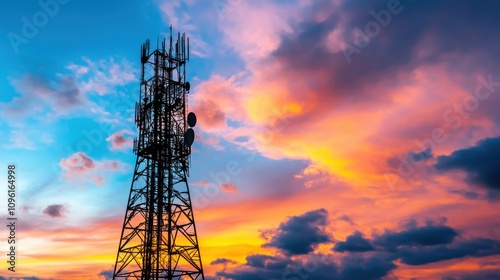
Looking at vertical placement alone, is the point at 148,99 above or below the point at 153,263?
above

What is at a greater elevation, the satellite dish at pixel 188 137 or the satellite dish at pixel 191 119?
the satellite dish at pixel 191 119

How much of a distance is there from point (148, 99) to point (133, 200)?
1178 cm

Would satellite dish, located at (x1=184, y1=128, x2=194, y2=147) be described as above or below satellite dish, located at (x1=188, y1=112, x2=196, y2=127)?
below

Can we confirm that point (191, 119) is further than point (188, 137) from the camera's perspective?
Yes

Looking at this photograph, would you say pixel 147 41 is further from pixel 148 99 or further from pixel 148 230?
pixel 148 230

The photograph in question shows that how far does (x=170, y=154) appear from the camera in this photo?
57.9 metres

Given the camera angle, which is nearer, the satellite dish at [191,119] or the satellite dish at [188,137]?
the satellite dish at [188,137]

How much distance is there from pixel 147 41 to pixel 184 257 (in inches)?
1014

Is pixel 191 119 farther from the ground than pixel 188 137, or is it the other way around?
pixel 191 119

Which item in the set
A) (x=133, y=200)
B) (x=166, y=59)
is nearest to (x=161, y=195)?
(x=133, y=200)

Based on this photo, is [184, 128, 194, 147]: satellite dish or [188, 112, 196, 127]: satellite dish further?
[188, 112, 196, 127]: satellite dish

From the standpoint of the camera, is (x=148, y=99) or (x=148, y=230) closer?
(x=148, y=230)

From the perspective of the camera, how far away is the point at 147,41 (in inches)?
2430

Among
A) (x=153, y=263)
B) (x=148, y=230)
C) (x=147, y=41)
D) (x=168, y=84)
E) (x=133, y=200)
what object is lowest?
(x=153, y=263)
